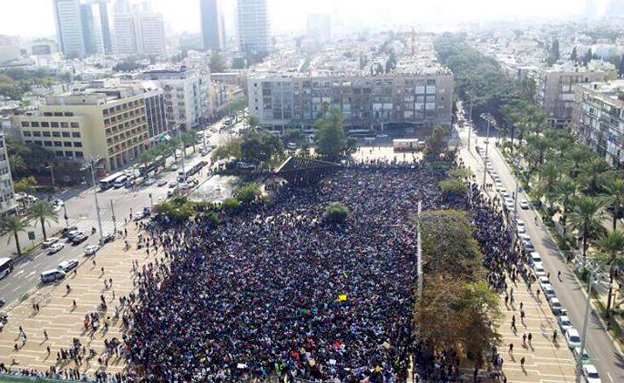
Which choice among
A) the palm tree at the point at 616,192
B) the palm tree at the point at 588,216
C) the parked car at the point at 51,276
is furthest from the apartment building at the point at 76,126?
the palm tree at the point at 616,192

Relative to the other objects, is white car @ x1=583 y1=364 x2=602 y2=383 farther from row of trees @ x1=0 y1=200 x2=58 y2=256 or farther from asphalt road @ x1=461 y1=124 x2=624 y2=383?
row of trees @ x1=0 y1=200 x2=58 y2=256

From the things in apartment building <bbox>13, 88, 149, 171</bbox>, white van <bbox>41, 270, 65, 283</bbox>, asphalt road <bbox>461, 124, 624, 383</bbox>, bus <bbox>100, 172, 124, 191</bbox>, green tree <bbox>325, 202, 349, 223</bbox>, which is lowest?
asphalt road <bbox>461, 124, 624, 383</bbox>

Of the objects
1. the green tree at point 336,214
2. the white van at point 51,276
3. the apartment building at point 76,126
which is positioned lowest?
the white van at point 51,276

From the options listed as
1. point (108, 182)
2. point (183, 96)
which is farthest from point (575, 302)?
point (183, 96)

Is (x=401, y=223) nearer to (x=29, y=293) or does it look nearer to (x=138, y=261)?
(x=138, y=261)

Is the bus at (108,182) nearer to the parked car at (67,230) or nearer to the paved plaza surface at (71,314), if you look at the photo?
the parked car at (67,230)

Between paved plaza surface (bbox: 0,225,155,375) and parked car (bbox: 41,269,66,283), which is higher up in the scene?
parked car (bbox: 41,269,66,283)

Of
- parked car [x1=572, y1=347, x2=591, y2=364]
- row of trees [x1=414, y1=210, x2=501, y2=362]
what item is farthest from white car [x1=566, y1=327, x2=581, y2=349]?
row of trees [x1=414, y1=210, x2=501, y2=362]
